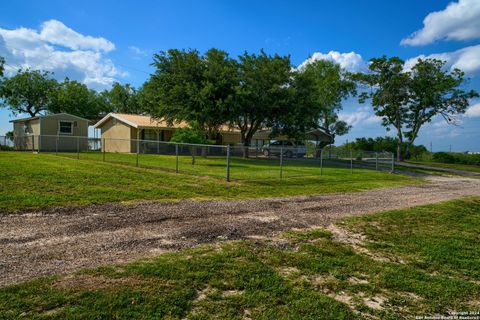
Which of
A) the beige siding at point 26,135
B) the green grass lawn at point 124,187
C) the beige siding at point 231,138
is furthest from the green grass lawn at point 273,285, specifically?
the beige siding at point 231,138

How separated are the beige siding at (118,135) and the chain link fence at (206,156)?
0.32ft

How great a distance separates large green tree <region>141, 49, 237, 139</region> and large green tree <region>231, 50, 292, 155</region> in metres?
0.94

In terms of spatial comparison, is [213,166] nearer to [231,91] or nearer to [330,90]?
[231,91]

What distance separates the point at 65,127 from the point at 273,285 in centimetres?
3054

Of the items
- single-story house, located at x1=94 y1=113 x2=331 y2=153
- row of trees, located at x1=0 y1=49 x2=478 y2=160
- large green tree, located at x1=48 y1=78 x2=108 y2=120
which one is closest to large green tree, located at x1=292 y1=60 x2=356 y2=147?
row of trees, located at x1=0 y1=49 x2=478 y2=160

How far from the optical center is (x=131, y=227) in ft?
19.2

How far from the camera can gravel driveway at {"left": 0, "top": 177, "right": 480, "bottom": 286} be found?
4168 mm

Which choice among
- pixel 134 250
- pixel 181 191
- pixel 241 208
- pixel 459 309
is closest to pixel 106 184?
pixel 181 191

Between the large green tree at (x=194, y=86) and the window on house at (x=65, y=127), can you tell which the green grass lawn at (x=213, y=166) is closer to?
the large green tree at (x=194, y=86)

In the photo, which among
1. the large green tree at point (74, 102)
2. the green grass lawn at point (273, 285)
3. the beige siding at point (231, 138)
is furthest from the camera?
the large green tree at point (74, 102)

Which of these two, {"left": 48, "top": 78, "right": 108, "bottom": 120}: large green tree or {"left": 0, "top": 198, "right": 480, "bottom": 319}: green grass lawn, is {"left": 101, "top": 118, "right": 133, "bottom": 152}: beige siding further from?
{"left": 0, "top": 198, "right": 480, "bottom": 319}: green grass lawn

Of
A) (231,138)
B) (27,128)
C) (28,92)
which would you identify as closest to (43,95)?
(28,92)

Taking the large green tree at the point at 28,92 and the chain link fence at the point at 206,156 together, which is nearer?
the chain link fence at the point at 206,156

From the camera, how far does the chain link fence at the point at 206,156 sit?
17828 mm
